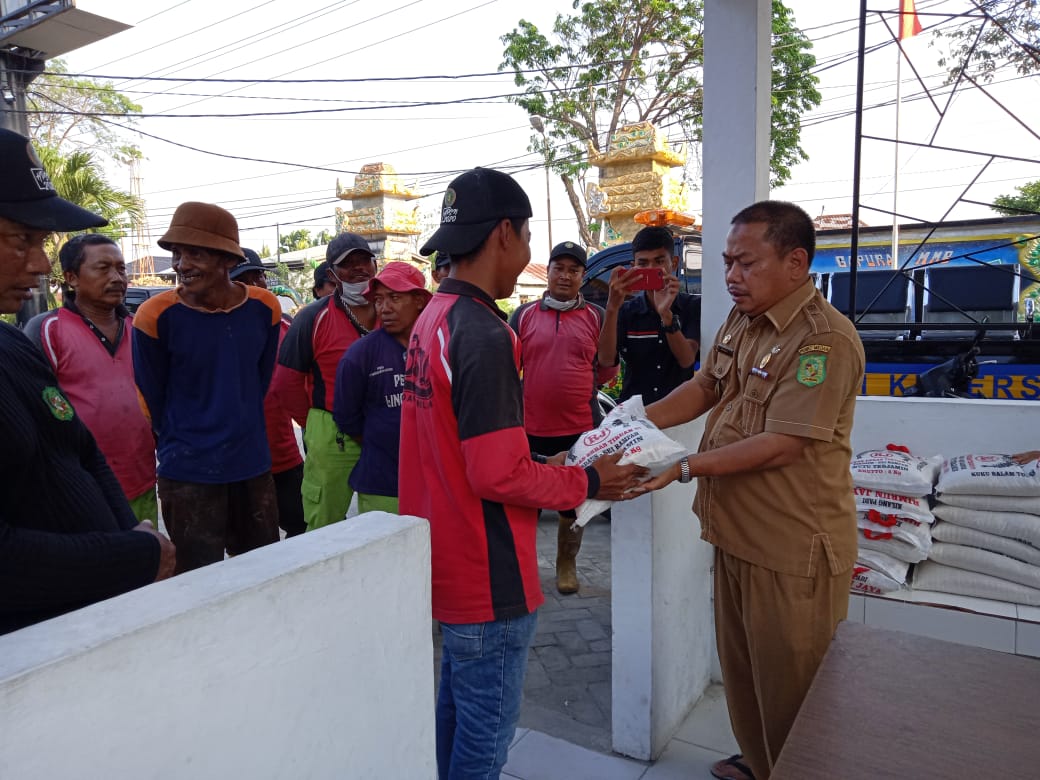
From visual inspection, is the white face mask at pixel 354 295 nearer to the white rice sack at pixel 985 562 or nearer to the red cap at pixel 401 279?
the red cap at pixel 401 279

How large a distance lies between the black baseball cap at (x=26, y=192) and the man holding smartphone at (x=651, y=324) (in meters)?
2.50

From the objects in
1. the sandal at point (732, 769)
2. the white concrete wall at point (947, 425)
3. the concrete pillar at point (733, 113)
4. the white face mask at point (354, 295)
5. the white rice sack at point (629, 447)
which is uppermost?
the concrete pillar at point (733, 113)

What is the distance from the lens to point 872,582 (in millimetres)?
2848

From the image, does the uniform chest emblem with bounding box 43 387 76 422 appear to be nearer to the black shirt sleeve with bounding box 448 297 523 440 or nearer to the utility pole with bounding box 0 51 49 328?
the black shirt sleeve with bounding box 448 297 523 440

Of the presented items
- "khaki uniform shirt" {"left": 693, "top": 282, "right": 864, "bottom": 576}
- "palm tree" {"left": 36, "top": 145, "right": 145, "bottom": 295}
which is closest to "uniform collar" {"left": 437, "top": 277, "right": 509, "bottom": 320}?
"khaki uniform shirt" {"left": 693, "top": 282, "right": 864, "bottom": 576}

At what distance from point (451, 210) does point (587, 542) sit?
423 centimetres

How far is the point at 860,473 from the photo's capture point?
296cm

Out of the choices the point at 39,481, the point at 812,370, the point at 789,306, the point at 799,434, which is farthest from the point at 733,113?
the point at 39,481

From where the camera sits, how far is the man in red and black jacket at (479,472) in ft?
5.36

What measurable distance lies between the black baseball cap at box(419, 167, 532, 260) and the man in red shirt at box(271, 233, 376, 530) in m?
1.78

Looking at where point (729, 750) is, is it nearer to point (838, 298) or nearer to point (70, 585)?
point (70, 585)

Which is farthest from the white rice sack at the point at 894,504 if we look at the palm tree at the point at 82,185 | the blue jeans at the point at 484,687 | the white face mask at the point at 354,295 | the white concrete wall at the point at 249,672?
the palm tree at the point at 82,185

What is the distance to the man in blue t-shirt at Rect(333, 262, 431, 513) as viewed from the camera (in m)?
3.11

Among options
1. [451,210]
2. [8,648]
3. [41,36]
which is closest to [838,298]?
[451,210]
